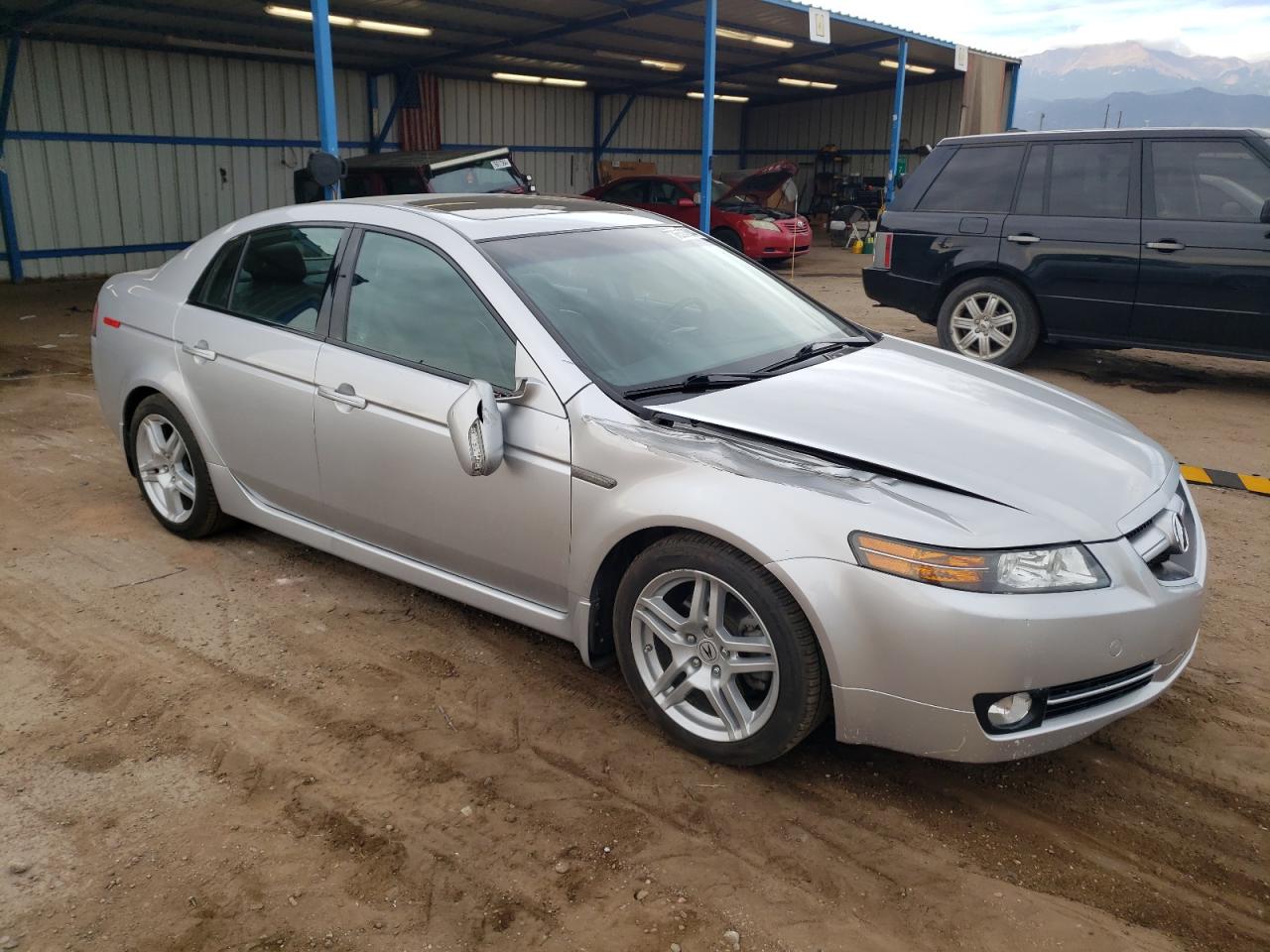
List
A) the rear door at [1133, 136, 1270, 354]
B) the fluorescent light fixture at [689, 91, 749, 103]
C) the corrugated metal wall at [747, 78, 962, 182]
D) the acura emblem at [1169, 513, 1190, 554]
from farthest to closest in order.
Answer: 1. the fluorescent light fixture at [689, 91, 749, 103]
2. the corrugated metal wall at [747, 78, 962, 182]
3. the rear door at [1133, 136, 1270, 354]
4. the acura emblem at [1169, 513, 1190, 554]

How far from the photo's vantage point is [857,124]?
26.9 metres

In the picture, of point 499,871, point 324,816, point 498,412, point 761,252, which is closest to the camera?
point 499,871

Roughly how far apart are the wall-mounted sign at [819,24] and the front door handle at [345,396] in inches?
550

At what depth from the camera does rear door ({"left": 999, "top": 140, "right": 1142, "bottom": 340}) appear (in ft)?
23.4

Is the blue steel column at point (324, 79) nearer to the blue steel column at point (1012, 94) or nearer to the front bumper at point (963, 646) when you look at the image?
the front bumper at point (963, 646)

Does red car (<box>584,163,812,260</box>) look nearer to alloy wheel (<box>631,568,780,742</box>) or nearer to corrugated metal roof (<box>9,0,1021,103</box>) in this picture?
corrugated metal roof (<box>9,0,1021,103</box>)

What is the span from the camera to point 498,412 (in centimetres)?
299

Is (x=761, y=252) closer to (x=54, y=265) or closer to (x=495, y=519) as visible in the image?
(x=54, y=265)

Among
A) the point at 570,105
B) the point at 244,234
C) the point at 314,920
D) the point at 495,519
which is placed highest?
the point at 570,105

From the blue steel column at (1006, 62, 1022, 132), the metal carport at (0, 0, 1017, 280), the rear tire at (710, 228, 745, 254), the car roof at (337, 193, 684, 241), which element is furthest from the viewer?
the blue steel column at (1006, 62, 1022, 132)

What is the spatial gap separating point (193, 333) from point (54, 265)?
13.4m

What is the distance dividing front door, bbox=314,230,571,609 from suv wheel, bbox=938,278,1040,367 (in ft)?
17.8

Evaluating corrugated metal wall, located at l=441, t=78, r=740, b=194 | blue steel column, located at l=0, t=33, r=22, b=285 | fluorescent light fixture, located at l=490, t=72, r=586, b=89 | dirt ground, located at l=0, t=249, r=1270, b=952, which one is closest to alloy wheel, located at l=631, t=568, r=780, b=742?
dirt ground, located at l=0, t=249, r=1270, b=952

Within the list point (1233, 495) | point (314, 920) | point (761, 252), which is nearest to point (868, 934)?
point (314, 920)
